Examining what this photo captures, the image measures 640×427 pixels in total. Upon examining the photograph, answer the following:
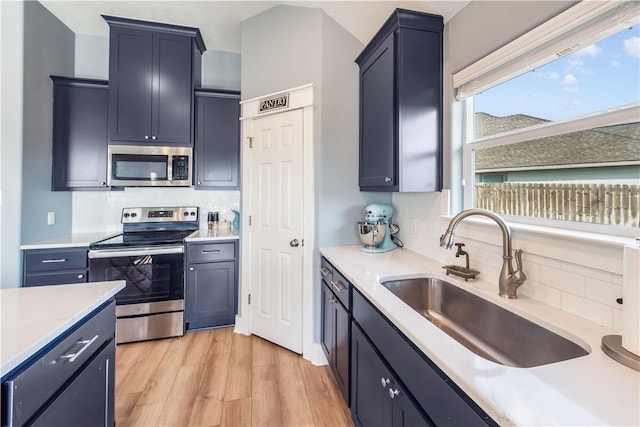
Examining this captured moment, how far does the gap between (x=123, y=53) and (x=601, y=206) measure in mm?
3863

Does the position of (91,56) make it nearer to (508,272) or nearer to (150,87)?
(150,87)

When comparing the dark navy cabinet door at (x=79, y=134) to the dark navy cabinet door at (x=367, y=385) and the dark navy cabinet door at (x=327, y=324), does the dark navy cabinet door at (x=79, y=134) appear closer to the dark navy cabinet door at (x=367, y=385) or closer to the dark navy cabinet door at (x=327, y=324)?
the dark navy cabinet door at (x=327, y=324)

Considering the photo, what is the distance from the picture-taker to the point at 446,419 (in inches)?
30.7

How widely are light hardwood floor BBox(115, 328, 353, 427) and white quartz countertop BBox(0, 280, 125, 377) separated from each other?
3.23 feet

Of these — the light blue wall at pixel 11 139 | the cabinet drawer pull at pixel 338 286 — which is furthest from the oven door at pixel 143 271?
the cabinet drawer pull at pixel 338 286

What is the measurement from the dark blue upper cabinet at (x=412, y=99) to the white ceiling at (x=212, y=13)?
186mm

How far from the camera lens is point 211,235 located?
3.01 meters

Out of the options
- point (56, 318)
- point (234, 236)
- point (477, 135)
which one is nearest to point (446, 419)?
point (56, 318)

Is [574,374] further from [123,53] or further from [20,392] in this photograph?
[123,53]

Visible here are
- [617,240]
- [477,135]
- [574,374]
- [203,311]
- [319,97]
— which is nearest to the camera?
[574,374]

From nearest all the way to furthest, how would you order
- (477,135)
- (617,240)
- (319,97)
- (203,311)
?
(617,240), (477,135), (319,97), (203,311)

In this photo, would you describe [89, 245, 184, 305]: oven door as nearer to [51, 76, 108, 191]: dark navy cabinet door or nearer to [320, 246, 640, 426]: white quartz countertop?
[51, 76, 108, 191]: dark navy cabinet door

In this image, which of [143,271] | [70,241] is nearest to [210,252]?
[143,271]

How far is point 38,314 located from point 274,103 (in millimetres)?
2067
